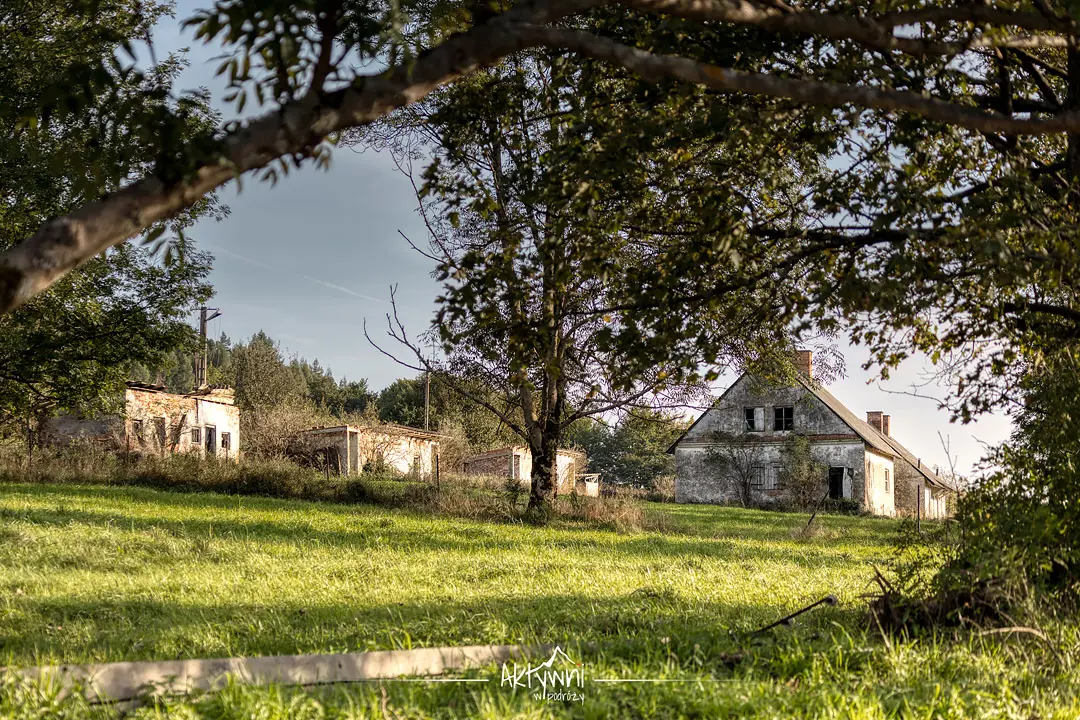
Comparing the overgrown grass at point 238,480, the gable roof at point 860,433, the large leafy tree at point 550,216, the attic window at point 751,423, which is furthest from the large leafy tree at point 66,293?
the attic window at point 751,423

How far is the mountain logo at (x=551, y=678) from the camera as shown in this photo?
16.4 ft

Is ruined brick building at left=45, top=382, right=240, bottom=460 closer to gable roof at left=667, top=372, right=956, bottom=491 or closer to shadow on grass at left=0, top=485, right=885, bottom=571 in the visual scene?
shadow on grass at left=0, top=485, right=885, bottom=571

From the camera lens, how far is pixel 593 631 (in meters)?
6.93

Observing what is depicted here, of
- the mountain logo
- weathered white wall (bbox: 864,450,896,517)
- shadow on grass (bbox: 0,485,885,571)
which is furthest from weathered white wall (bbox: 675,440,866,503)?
the mountain logo

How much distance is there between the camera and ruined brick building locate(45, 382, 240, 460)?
2973 cm

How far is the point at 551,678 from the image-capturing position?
518 cm

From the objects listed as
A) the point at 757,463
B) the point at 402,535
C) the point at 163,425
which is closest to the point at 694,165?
the point at 402,535

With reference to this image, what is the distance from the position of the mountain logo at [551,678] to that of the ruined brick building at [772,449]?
126 ft

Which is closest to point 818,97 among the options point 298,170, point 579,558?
point 298,170

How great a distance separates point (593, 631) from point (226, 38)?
5076mm

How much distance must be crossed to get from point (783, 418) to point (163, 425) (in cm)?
2986

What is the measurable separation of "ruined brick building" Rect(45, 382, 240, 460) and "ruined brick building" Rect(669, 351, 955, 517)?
23.6 meters

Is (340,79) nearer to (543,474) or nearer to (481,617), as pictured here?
(481,617)

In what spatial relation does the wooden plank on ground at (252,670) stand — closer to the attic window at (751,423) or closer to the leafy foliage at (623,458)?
the attic window at (751,423)
